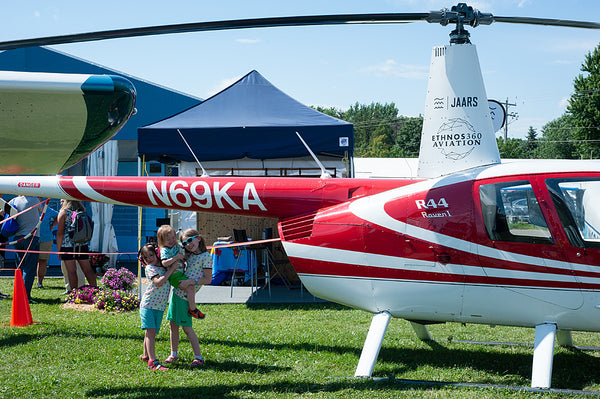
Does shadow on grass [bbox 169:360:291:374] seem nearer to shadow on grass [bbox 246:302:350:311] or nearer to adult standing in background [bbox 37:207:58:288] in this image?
shadow on grass [bbox 246:302:350:311]

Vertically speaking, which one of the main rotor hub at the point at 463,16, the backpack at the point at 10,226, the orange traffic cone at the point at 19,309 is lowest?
the orange traffic cone at the point at 19,309

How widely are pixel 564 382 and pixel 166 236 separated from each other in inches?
162

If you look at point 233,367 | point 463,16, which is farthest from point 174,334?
point 463,16

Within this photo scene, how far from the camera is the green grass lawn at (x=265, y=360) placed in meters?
4.81

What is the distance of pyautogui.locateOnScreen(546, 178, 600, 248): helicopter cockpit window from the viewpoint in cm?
462

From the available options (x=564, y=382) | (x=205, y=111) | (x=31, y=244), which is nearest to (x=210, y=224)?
(x=205, y=111)

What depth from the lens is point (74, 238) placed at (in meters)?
8.85

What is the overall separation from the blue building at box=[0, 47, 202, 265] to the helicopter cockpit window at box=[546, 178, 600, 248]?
10064mm

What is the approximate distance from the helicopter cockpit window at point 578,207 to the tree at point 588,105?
34.5m

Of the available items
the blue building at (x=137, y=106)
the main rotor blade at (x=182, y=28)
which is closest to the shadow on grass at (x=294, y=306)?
the main rotor blade at (x=182, y=28)

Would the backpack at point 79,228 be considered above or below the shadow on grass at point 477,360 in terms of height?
above

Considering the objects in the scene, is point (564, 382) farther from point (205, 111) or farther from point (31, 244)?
point (31, 244)

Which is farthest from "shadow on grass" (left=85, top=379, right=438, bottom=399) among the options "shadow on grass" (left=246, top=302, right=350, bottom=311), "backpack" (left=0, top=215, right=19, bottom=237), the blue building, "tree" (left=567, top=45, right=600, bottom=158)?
"tree" (left=567, top=45, right=600, bottom=158)

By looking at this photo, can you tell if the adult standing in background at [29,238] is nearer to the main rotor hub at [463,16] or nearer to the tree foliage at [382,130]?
the main rotor hub at [463,16]
